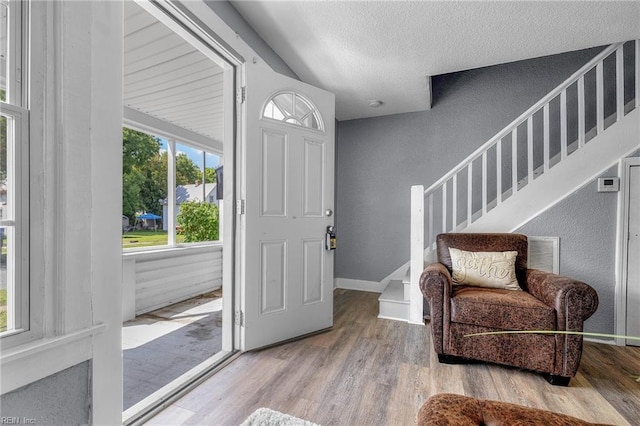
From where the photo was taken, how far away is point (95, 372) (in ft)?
3.56

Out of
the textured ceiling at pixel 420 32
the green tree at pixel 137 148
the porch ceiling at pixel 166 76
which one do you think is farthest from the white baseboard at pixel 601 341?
the green tree at pixel 137 148

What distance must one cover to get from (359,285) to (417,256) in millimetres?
1502

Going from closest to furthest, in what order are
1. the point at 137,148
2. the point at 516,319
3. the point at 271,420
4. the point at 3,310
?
the point at 3,310 < the point at 271,420 < the point at 516,319 < the point at 137,148

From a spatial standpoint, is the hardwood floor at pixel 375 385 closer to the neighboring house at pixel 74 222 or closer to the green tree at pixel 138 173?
the neighboring house at pixel 74 222

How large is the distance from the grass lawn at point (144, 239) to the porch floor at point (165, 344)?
82 centimetres

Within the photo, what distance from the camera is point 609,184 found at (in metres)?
2.42

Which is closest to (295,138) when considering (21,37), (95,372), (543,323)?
(21,37)

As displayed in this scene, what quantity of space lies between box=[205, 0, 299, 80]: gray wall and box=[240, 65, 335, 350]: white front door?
0.87 feet

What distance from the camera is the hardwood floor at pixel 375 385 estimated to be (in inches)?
60.0

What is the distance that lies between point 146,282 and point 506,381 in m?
3.39

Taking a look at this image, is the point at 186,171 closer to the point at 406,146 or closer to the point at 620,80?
the point at 406,146

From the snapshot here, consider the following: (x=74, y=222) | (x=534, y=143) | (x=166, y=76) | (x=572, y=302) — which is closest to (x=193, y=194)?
(x=166, y=76)

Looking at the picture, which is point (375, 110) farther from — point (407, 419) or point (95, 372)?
point (95, 372)

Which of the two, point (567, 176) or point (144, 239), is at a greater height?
point (567, 176)
